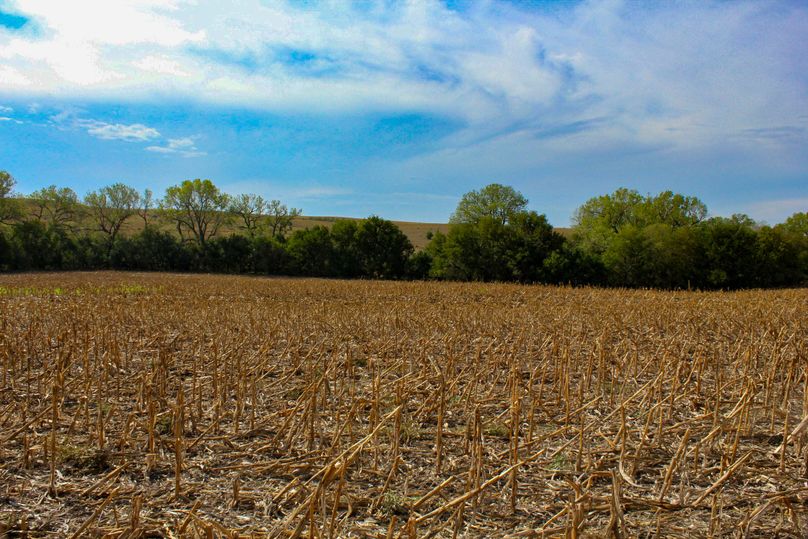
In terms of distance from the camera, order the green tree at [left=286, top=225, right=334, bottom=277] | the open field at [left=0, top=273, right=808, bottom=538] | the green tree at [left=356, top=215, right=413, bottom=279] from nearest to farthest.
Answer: the open field at [left=0, top=273, right=808, bottom=538], the green tree at [left=356, top=215, right=413, bottom=279], the green tree at [left=286, top=225, right=334, bottom=277]

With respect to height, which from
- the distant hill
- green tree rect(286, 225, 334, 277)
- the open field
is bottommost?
the open field

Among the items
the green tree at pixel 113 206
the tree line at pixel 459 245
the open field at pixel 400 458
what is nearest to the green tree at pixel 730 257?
the tree line at pixel 459 245

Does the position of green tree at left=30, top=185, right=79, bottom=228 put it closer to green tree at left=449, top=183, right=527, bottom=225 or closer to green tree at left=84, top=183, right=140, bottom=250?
green tree at left=84, top=183, right=140, bottom=250

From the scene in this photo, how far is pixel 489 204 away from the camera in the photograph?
7431 centimetres

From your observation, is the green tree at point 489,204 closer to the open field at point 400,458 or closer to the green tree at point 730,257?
the green tree at point 730,257

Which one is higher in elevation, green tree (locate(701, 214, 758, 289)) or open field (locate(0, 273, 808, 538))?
green tree (locate(701, 214, 758, 289))

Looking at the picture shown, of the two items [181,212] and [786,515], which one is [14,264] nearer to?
[181,212]

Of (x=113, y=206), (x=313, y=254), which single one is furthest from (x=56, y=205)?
(x=313, y=254)

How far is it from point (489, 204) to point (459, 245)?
940 inches

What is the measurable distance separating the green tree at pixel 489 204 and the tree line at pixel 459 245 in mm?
153

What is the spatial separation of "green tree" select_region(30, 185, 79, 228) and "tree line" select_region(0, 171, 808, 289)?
6.2 inches

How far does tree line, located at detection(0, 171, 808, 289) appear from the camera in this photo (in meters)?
49.5

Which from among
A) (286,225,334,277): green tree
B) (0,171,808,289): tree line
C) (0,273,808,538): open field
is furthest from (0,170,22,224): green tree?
(0,273,808,538): open field

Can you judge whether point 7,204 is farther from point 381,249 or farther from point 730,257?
point 730,257
